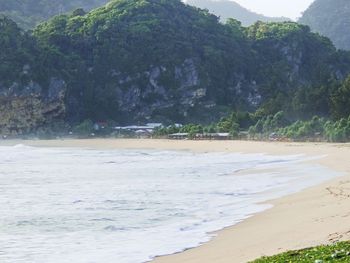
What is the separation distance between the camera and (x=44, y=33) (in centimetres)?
10981

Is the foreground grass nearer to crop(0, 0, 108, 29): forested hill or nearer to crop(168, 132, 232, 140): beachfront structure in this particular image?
crop(168, 132, 232, 140): beachfront structure

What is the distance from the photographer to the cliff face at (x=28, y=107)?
318ft

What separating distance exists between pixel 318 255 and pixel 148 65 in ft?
331

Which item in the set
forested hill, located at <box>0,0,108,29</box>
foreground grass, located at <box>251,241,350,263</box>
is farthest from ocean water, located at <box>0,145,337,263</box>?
forested hill, located at <box>0,0,108,29</box>

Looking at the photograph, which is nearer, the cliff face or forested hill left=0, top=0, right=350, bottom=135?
the cliff face

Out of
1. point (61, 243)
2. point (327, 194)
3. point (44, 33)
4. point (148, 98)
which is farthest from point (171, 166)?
point (44, 33)

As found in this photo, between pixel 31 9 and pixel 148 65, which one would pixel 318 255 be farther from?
pixel 31 9

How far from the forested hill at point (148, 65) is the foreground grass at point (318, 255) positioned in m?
89.5

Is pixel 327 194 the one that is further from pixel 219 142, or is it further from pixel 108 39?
pixel 108 39

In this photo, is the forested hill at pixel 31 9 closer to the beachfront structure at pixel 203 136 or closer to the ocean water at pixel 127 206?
the beachfront structure at pixel 203 136

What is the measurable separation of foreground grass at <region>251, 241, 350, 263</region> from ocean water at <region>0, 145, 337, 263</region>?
9.49ft

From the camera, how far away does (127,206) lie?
62.2 ft

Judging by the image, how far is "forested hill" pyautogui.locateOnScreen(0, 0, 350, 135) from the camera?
328 feet

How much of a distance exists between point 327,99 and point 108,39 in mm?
52918
